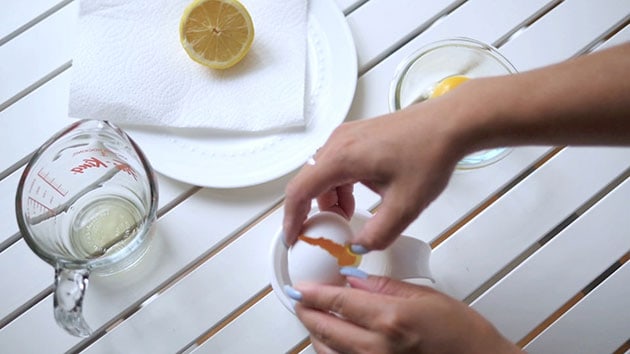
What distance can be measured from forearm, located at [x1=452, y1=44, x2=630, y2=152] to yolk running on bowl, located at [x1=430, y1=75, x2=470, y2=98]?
236mm

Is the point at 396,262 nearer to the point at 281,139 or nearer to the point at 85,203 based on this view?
the point at 281,139

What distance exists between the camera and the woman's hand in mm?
498

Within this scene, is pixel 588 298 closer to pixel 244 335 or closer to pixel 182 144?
pixel 244 335

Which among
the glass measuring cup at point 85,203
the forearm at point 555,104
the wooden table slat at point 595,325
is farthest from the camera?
the wooden table slat at point 595,325

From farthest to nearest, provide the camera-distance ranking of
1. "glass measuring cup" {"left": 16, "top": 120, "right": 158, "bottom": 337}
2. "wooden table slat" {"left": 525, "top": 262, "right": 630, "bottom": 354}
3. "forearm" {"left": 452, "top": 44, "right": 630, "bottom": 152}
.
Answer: "wooden table slat" {"left": 525, "top": 262, "right": 630, "bottom": 354} → "glass measuring cup" {"left": 16, "top": 120, "right": 158, "bottom": 337} → "forearm" {"left": 452, "top": 44, "right": 630, "bottom": 152}

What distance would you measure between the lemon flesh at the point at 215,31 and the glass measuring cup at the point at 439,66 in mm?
201

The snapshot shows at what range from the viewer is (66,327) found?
0.54 metres

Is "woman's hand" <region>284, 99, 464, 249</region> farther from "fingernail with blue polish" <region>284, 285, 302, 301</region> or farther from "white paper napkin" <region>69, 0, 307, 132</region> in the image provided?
"white paper napkin" <region>69, 0, 307, 132</region>

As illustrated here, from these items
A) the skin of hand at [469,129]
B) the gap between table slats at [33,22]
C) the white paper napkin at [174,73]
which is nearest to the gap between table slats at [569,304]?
the skin of hand at [469,129]

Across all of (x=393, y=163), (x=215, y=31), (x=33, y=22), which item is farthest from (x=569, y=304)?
(x=33, y=22)

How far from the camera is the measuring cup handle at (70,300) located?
0.54m

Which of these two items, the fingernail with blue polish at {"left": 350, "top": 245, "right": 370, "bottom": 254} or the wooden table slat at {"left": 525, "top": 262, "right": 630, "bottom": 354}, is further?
the wooden table slat at {"left": 525, "top": 262, "right": 630, "bottom": 354}

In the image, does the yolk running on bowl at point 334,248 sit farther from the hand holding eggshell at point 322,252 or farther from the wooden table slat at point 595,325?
the wooden table slat at point 595,325

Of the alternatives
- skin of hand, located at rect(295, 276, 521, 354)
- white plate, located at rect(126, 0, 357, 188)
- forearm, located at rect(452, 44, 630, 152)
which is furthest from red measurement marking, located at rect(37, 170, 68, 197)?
forearm, located at rect(452, 44, 630, 152)
